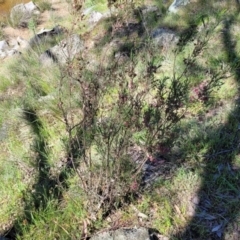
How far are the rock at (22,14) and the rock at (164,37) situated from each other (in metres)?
3.69

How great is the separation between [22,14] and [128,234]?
6.22 metres

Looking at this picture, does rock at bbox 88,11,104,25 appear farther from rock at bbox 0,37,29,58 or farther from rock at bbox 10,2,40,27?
rock at bbox 10,2,40,27

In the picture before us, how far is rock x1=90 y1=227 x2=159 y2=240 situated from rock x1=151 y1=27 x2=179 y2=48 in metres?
2.53

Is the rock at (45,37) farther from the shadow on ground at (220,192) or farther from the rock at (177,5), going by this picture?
the shadow on ground at (220,192)

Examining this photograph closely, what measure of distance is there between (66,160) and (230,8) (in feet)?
10.2

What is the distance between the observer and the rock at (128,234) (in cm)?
215

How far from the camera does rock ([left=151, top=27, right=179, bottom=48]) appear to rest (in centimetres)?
405

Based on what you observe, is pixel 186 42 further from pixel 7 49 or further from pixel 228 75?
pixel 7 49

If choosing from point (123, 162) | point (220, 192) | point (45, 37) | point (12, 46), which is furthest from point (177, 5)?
point (12, 46)

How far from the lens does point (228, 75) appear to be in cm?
341

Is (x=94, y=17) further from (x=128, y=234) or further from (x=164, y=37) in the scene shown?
(x=128, y=234)

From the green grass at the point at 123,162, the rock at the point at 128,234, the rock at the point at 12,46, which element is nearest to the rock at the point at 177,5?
the green grass at the point at 123,162

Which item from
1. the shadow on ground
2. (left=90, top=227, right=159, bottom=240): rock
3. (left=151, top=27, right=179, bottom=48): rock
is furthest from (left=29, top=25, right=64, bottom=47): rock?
(left=90, top=227, right=159, bottom=240): rock

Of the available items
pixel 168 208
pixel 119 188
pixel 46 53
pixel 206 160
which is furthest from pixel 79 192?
pixel 46 53
